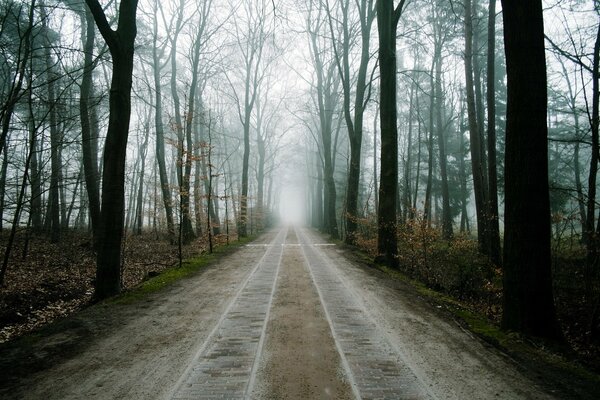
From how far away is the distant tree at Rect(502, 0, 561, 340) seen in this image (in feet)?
16.1

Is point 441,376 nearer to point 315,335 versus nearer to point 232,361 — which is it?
point 315,335

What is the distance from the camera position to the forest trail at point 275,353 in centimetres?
351

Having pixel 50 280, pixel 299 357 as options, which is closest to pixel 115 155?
pixel 50 280

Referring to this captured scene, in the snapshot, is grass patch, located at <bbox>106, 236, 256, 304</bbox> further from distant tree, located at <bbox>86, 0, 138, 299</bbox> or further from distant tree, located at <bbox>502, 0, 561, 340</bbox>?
distant tree, located at <bbox>502, 0, 561, 340</bbox>

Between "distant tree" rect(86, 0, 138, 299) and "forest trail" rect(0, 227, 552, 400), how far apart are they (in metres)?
1.21

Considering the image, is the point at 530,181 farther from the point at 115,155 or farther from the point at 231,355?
the point at 115,155

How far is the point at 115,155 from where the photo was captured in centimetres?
743

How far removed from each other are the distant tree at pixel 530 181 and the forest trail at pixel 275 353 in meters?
1.00

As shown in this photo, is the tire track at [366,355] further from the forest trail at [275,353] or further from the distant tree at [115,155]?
the distant tree at [115,155]

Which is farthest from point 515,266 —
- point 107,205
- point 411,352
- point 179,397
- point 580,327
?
point 107,205

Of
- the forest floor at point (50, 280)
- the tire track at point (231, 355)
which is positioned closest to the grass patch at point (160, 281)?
the forest floor at point (50, 280)

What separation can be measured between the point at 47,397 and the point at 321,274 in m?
7.03

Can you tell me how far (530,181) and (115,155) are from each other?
750cm

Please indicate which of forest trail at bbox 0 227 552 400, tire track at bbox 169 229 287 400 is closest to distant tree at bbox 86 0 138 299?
forest trail at bbox 0 227 552 400
